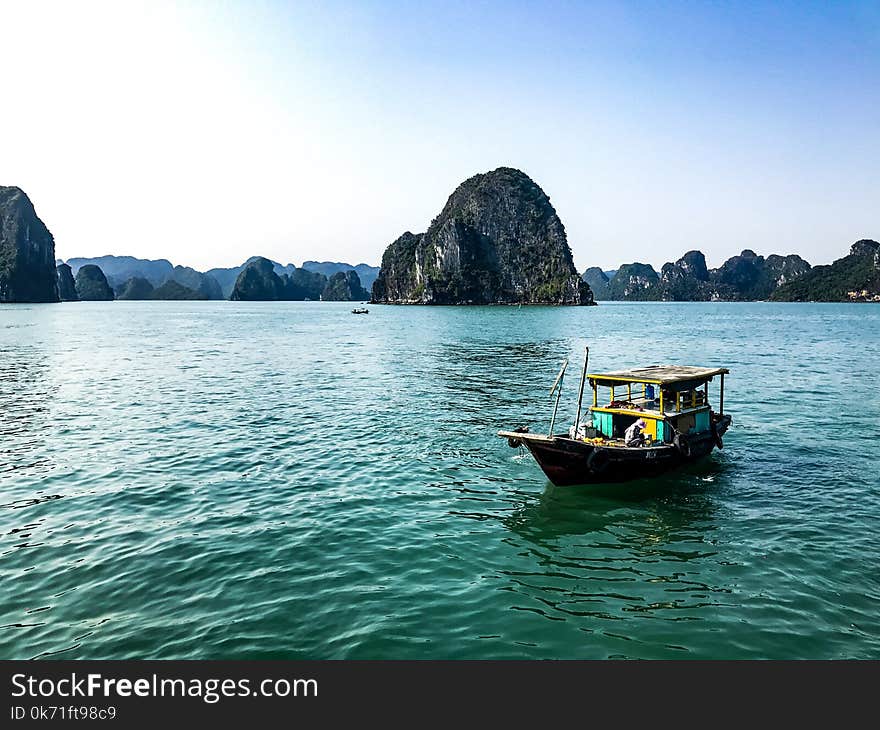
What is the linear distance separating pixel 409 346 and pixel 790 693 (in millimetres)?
63101

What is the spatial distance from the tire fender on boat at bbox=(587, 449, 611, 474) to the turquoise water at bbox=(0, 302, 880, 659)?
78 cm


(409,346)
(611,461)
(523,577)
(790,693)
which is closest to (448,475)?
(611,461)

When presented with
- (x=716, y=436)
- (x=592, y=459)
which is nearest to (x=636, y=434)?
(x=592, y=459)

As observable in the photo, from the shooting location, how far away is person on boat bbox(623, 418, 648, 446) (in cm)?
1949

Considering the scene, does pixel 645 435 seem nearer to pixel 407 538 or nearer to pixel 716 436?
pixel 716 436

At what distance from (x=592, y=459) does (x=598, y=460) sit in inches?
9.1

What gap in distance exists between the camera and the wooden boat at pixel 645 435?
1823cm

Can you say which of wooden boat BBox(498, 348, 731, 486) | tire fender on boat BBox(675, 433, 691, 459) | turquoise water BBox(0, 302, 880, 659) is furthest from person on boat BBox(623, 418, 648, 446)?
turquoise water BBox(0, 302, 880, 659)

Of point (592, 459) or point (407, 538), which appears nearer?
point (407, 538)

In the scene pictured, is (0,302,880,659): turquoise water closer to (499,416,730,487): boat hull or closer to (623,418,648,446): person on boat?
(499,416,730,487): boat hull

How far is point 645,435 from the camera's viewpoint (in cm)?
2003

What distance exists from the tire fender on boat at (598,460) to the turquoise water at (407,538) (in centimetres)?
78

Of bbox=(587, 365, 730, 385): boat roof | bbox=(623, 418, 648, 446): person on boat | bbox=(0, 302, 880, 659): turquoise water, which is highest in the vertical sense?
bbox=(587, 365, 730, 385): boat roof

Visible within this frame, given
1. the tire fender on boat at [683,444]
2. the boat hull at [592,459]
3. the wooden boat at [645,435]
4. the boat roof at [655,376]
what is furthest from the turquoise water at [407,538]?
the boat roof at [655,376]
